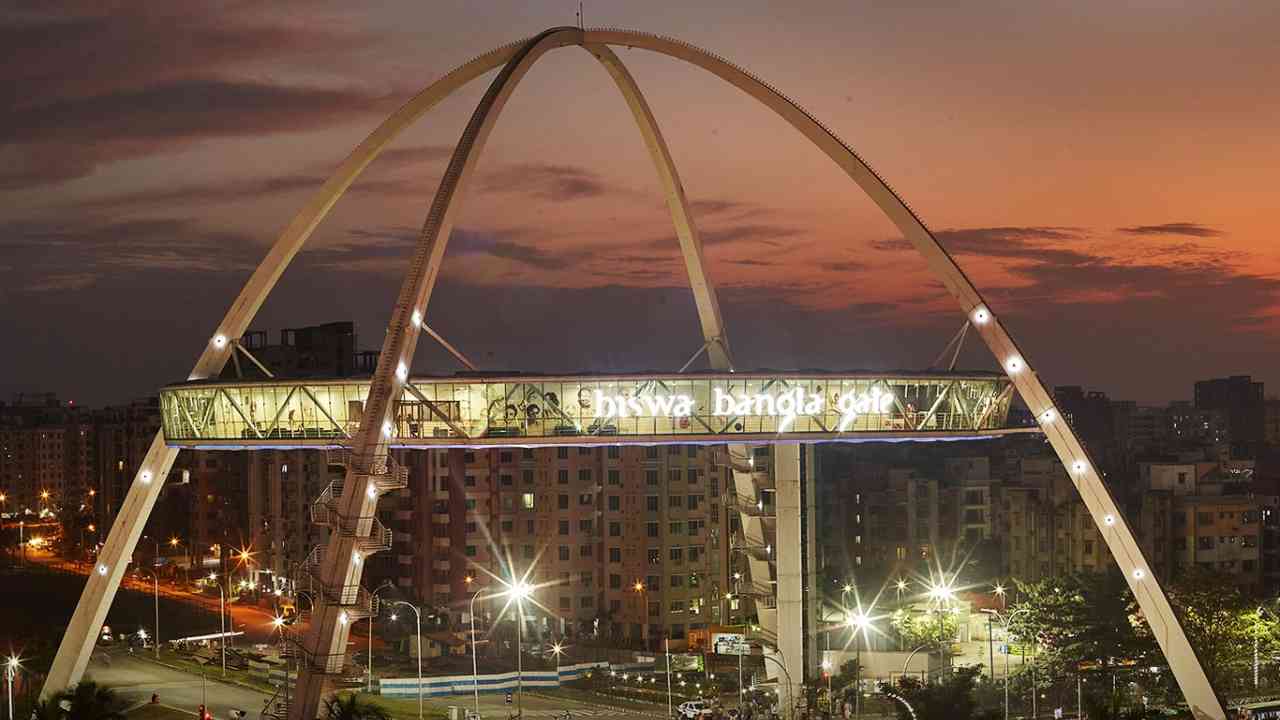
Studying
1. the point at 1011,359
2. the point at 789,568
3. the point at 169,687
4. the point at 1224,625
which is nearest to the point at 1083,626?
the point at 1224,625

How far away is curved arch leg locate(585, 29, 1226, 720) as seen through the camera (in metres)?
53.9

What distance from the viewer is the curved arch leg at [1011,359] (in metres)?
53.9

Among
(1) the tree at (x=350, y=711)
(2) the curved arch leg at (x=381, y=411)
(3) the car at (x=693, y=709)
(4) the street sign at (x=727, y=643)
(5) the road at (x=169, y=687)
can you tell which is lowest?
(3) the car at (x=693, y=709)

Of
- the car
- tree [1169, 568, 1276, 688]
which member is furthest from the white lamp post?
tree [1169, 568, 1276, 688]

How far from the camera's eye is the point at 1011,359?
5528cm

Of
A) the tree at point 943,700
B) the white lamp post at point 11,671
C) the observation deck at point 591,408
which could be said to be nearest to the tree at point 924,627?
the tree at point 943,700

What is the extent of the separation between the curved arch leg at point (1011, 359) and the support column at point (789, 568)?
1127 cm

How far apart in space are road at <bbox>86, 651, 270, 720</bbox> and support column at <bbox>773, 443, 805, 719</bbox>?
19163 mm

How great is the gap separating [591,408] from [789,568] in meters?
14.3

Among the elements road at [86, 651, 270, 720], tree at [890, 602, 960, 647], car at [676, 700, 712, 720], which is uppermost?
tree at [890, 602, 960, 647]

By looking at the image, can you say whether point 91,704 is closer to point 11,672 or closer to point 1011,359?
point 11,672

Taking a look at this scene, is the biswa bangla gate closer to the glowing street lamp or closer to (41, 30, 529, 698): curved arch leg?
(41, 30, 529, 698): curved arch leg

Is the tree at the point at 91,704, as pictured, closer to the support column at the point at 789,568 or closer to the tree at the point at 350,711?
the tree at the point at 350,711

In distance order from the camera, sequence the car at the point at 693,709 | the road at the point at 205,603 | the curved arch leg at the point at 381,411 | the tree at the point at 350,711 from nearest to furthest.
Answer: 1. the tree at the point at 350,711
2. the curved arch leg at the point at 381,411
3. the car at the point at 693,709
4. the road at the point at 205,603
